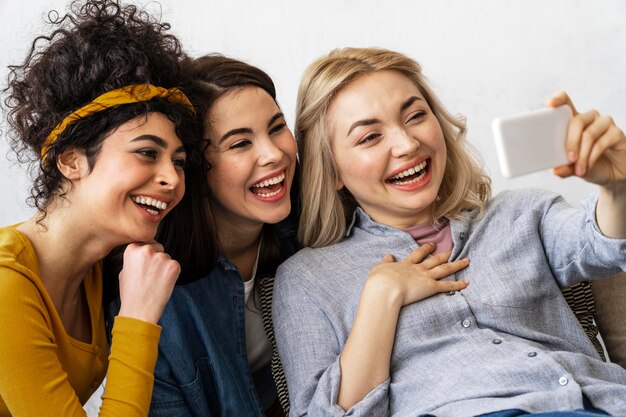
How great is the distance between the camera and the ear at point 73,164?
170 cm

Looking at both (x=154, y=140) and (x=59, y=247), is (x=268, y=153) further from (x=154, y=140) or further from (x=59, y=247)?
(x=59, y=247)

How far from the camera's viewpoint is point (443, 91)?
8.78ft

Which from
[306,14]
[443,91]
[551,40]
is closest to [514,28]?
[551,40]

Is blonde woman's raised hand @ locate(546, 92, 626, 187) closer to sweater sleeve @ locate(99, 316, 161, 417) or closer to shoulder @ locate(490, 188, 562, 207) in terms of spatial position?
shoulder @ locate(490, 188, 562, 207)

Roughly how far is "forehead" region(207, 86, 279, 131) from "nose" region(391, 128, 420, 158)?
1.05ft

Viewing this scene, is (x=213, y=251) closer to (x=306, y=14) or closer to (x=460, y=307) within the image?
(x=460, y=307)

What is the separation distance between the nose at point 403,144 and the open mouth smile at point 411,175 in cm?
5

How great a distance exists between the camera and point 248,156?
1.94 m

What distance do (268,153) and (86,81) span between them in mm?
446

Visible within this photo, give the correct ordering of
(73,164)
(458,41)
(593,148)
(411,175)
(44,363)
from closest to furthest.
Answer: (593,148)
(44,363)
(73,164)
(411,175)
(458,41)

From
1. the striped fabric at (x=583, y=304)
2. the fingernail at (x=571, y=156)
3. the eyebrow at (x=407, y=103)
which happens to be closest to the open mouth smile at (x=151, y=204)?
the eyebrow at (x=407, y=103)

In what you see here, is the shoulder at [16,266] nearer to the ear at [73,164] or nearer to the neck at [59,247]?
the neck at [59,247]

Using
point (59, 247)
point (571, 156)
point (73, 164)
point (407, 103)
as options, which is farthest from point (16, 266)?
point (571, 156)

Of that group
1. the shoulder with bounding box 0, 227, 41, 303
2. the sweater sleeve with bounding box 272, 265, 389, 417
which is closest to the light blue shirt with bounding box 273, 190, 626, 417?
the sweater sleeve with bounding box 272, 265, 389, 417
